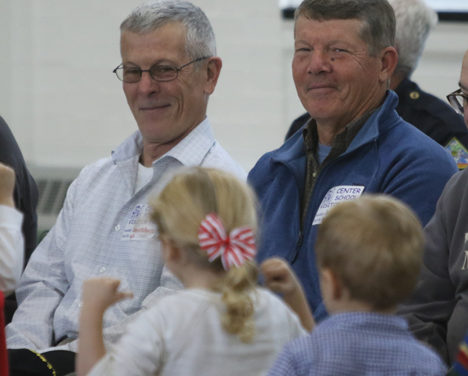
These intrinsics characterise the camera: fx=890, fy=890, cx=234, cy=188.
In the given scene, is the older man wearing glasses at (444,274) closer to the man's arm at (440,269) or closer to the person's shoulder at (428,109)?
the man's arm at (440,269)

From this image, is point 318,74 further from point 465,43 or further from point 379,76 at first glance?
point 465,43

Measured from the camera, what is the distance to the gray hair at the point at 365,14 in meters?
2.62

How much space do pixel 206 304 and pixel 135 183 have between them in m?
1.11

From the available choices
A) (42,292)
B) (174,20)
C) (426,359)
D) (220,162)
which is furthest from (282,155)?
(426,359)

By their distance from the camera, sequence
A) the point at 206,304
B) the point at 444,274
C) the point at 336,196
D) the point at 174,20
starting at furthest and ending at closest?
the point at 174,20 → the point at 336,196 → the point at 444,274 → the point at 206,304

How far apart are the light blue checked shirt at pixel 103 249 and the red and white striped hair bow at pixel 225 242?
728mm

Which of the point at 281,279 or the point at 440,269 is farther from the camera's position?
the point at 440,269

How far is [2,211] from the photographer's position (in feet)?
6.46

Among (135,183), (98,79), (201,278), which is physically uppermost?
(201,278)

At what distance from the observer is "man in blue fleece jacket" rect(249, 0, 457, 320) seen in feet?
7.93

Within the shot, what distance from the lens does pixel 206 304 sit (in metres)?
1.71

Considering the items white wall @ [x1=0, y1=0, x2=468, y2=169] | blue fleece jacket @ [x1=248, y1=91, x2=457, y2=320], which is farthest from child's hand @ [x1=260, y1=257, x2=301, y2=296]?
white wall @ [x1=0, y1=0, x2=468, y2=169]

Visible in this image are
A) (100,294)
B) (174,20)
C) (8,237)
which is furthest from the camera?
(174,20)

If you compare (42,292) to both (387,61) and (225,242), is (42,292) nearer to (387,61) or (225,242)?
(225,242)
